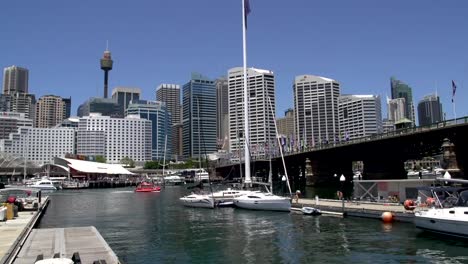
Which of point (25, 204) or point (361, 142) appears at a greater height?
point (361, 142)

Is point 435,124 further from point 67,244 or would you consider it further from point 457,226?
point 67,244

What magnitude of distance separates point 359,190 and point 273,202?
12073 mm

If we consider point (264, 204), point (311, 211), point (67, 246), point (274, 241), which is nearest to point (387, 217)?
point (311, 211)

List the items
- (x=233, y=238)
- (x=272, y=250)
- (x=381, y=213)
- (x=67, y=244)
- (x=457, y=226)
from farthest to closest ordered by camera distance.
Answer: (x=381, y=213) < (x=233, y=238) < (x=457, y=226) < (x=272, y=250) < (x=67, y=244)

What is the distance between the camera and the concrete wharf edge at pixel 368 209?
45125 mm

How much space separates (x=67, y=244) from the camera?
28.0 metres

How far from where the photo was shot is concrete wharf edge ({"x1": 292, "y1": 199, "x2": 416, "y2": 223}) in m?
45.1

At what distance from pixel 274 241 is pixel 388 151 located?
323ft

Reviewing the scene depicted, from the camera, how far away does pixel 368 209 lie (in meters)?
50.4

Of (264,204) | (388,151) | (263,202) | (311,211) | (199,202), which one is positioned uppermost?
(388,151)

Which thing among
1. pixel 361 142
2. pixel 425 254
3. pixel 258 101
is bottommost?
pixel 425 254

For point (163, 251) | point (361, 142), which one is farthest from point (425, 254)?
point (361, 142)

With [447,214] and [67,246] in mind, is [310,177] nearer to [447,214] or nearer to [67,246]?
[447,214]

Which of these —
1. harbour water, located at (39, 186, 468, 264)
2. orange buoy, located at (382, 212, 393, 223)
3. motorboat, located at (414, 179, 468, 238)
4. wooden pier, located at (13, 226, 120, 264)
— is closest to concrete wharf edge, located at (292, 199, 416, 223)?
orange buoy, located at (382, 212, 393, 223)
